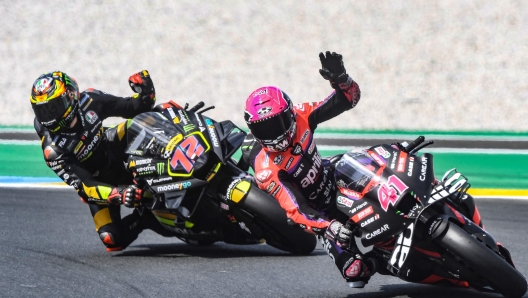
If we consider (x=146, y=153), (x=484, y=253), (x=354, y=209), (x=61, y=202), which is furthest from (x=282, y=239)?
(x=61, y=202)

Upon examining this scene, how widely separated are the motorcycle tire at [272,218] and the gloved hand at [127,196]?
2.87 feet

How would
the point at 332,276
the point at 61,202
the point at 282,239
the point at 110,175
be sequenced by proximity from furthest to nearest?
the point at 61,202 → the point at 110,175 → the point at 282,239 → the point at 332,276

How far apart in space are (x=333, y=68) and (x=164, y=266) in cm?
224

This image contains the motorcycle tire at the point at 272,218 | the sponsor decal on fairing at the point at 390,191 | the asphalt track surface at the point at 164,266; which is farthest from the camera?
the motorcycle tire at the point at 272,218

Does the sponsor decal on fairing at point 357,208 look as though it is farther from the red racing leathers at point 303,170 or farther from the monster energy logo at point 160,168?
the monster energy logo at point 160,168

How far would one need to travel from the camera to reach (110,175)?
7.64 metres

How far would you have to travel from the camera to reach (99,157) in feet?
24.9

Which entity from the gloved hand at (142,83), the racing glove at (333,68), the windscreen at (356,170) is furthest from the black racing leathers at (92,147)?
the windscreen at (356,170)

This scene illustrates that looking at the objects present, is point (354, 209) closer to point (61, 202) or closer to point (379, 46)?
point (61, 202)

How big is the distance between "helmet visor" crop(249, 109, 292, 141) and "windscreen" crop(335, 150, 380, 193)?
54 centimetres

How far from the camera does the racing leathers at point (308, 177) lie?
543 centimetres

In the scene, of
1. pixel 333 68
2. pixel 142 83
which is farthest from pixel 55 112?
pixel 333 68

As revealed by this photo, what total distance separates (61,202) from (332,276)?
4.34 meters

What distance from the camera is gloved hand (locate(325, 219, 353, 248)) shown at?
16.5 feet
